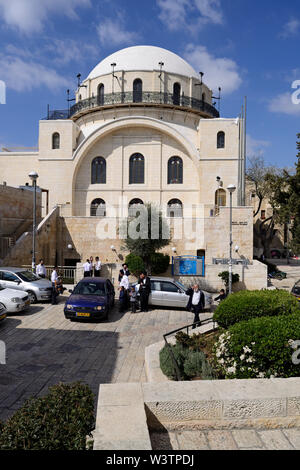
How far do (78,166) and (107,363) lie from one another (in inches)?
918

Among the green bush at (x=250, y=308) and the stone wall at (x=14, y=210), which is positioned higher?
the stone wall at (x=14, y=210)

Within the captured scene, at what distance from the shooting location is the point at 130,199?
1133 inches

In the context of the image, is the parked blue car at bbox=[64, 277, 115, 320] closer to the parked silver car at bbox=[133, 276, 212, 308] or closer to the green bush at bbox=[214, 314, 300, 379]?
the parked silver car at bbox=[133, 276, 212, 308]

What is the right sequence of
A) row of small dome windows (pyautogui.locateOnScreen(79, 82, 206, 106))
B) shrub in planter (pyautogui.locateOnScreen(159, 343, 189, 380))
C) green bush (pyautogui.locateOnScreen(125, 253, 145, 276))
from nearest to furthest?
shrub in planter (pyautogui.locateOnScreen(159, 343, 189, 380)) → green bush (pyautogui.locateOnScreen(125, 253, 145, 276)) → row of small dome windows (pyautogui.locateOnScreen(79, 82, 206, 106))

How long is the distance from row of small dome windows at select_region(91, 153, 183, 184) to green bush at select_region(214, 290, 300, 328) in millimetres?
21228

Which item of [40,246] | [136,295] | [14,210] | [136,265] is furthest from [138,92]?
[136,295]

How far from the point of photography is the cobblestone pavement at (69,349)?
6.45 m

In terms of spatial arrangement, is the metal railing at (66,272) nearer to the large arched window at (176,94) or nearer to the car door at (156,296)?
the car door at (156,296)

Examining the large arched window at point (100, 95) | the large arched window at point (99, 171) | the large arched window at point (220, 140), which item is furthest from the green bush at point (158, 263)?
the large arched window at point (100, 95)

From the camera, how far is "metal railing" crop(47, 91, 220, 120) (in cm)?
2973

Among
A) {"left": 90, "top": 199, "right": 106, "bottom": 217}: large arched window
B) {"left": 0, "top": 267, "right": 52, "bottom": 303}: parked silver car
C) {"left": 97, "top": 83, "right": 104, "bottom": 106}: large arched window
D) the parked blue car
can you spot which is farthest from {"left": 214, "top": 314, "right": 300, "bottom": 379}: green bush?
{"left": 97, "top": 83, "right": 104, "bottom": 106}: large arched window

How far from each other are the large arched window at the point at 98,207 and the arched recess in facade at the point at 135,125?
92.1 inches

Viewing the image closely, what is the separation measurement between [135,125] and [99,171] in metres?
4.77
